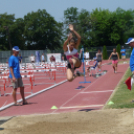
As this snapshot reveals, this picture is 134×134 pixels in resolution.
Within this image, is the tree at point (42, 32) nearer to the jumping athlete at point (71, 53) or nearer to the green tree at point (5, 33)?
the green tree at point (5, 33)

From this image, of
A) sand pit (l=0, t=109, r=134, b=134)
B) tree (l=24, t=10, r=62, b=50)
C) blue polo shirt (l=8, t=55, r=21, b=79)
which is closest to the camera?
sand pit (l=0, t=109, r=134, b=134)

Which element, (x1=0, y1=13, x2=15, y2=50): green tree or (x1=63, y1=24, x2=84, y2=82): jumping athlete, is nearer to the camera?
(x1=63, y1=24, x2=84, y2=82): jumping athlete

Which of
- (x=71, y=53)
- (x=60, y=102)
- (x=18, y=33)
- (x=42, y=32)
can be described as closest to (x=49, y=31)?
(x=42, y=32)

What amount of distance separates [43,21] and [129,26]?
21374 millimetres

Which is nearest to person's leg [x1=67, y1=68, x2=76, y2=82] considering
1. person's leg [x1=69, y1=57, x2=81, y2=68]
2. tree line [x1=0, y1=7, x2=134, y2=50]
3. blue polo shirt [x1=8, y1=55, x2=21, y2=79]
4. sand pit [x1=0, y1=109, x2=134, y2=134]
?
person's leg [x1=69, y1=57, x2=81, y2=68]

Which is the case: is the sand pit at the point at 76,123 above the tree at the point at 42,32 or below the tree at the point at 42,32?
below

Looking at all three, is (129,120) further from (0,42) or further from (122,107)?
(0,42)

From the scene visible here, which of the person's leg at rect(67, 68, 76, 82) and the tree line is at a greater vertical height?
the tree line

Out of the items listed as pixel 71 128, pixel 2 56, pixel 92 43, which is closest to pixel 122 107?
pixel 71 128

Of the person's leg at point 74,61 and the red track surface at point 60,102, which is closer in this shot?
the person's leg at point 74,61

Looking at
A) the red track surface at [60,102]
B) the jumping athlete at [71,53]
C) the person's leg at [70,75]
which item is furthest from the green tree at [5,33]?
the person's leg at [70,75]

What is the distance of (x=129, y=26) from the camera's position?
69.1 metres

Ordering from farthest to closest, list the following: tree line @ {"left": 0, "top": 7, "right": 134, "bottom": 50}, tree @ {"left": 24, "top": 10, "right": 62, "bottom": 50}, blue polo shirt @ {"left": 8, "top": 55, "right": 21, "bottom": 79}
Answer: tree @ {"left": 24, "top": 10, "right": 62, "bottom": 50} < tree line @ {"left": 0, "top": 7, "right": 134, "bottom": 50} < blue polo shirt @ {"left": 8, "top": 55, "right": 21, "bottom": 79}

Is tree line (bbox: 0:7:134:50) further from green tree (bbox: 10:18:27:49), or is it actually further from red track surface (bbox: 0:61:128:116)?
red track surface (bbox: 0:61:128:116)
